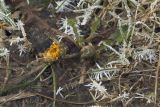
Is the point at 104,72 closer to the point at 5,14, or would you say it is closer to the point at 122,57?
the point at 122,57

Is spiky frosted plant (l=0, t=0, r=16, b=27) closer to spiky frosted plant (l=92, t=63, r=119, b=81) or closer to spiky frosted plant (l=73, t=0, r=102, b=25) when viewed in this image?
spiky frosted plant (l=73, t=0, r=102, b=25)

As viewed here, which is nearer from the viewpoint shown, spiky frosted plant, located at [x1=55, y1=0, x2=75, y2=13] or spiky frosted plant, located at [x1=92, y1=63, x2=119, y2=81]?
Result: spiky frosted plant, located at [x1=92, y1=63, x2=119, y2=81]

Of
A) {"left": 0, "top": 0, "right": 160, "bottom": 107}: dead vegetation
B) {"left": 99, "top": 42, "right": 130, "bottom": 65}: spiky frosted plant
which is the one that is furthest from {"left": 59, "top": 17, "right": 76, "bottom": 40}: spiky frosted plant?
{"left": 99, "top": 42, "right": 130, "bottom": 65}: spiky frosted plant

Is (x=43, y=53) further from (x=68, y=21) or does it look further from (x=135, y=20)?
(x=135, y=20)

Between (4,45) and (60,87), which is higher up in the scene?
(4,45)

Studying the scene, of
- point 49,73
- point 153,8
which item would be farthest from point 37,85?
point 153,8

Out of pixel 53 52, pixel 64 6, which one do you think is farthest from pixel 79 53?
pixel 64 6

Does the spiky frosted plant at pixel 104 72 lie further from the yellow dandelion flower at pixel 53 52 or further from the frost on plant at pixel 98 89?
the yellow dandelion flower at pixel 53 52
